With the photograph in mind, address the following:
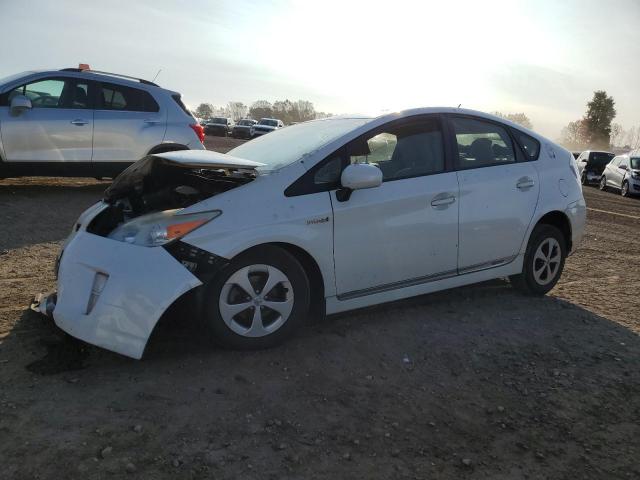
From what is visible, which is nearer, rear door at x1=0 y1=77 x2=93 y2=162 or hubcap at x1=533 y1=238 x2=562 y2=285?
hubcap at x1=533 y1=238 x2=562 y2=285

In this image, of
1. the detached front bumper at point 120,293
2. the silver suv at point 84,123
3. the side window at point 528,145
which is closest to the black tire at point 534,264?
the side window at point 528,145

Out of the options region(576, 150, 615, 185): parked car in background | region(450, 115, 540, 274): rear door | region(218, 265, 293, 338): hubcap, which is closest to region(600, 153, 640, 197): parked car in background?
Result: region(576, 150, 615, 185): parked car in background

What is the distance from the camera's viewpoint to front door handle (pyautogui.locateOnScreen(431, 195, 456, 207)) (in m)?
4.33

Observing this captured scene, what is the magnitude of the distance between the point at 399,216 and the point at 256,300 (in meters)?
1.23

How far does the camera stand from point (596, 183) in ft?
81.2

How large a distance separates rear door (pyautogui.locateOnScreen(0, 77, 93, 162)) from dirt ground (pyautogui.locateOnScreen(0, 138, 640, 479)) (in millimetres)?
4225

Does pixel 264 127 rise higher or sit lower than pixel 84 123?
higher

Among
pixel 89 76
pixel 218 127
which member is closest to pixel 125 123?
pixel 89 76

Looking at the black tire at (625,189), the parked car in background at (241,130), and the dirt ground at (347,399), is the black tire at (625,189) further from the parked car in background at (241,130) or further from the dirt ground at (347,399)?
the parked car in background at (241,130)

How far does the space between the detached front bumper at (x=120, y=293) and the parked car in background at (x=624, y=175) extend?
20.1 metres

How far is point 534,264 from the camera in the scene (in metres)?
5.12

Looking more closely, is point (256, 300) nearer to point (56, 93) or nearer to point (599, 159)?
point (56, 93)

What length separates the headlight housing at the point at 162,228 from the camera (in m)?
3.43

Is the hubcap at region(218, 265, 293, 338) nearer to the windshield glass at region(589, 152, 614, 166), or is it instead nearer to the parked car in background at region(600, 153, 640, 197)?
the parked car in background at region(600, 153, 640, 197)
